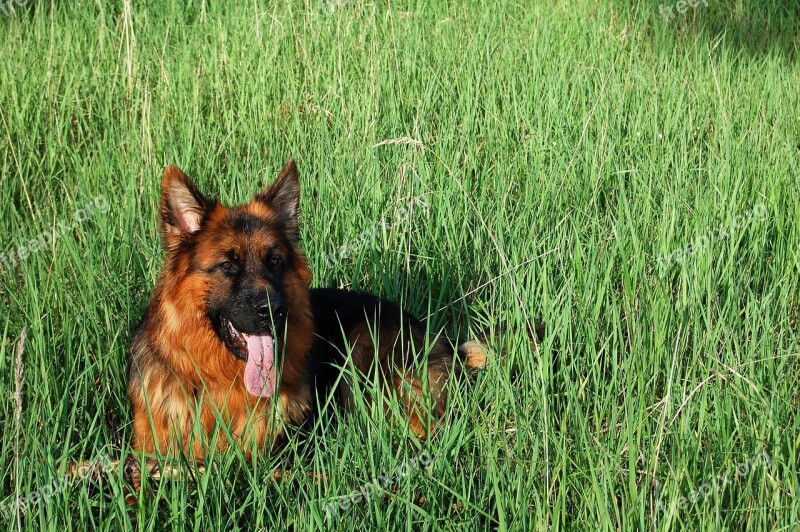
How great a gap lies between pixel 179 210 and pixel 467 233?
4.97ft

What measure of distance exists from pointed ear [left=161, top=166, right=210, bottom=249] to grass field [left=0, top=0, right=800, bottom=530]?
495 millimetres

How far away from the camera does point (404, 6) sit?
661 centimetres

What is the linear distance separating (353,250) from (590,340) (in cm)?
141

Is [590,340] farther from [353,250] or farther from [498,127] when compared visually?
[498,127]

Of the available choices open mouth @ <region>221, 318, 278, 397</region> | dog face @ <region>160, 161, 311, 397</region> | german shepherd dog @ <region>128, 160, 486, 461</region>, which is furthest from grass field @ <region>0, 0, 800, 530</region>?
dog face @ <region>160, 161, 311, 397</region>

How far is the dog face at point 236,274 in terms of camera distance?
3.09m

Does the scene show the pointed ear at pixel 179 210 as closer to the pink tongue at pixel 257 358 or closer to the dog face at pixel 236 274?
the dog face at pixel 236 274

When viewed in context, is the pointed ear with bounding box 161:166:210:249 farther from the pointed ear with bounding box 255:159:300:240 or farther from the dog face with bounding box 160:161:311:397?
the pointed ear with bounding box 255:159:300:240

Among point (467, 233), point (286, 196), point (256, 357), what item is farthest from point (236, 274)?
point (467, 233)

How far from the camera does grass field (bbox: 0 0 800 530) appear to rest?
8.21 ft

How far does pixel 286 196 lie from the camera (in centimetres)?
350

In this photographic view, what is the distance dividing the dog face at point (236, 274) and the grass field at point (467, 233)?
0.40 metres

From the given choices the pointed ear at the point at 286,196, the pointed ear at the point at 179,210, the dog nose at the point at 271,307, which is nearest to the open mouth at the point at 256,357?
the dog nose at the point at 271,307

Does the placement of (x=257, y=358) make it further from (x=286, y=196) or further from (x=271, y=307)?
(x=286, y=196)
